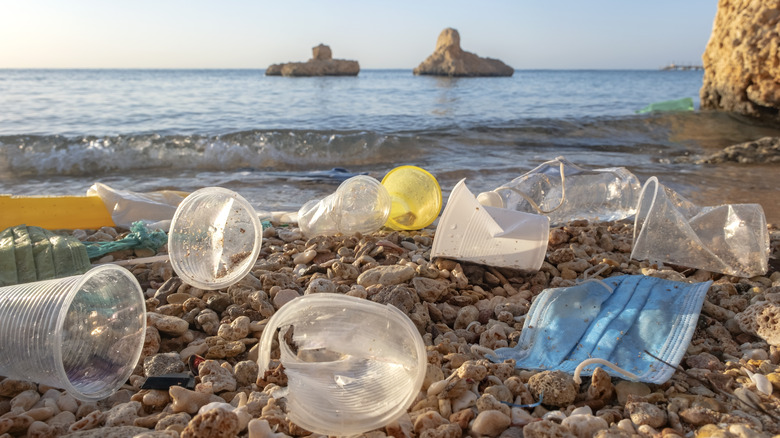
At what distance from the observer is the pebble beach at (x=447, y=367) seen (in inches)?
64.6

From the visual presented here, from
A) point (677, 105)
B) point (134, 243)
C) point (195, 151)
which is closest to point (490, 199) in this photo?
point (134, 243)

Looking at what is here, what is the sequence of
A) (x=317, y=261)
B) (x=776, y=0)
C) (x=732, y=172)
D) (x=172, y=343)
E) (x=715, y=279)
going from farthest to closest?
(x=776, y=0)
(x=732, y=172)
(x=317, y=261)
(x=715, y=279)
(x=172, y=343)

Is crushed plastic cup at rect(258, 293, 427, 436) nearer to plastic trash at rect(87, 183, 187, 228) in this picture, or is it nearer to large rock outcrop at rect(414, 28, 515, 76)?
plastic trash at rect(87, 183, 187, 228)

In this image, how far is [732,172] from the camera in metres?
6.45

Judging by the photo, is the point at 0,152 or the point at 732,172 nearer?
the point at 732,172

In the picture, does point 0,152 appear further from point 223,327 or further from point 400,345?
point 400,345

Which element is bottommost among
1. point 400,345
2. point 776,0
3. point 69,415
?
point 69,415

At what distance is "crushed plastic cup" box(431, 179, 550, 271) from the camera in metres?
2.82

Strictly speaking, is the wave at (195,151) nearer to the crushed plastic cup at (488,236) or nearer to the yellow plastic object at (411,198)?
the yellow plastic object at (411,198)

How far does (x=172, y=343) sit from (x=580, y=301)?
172 centimetres

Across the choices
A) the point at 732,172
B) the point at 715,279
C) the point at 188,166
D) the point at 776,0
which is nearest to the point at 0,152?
the point at 188,166

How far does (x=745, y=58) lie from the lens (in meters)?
10.1

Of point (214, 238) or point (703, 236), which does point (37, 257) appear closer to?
point (214, 238)

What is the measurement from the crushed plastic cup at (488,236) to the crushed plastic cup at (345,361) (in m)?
1.16
